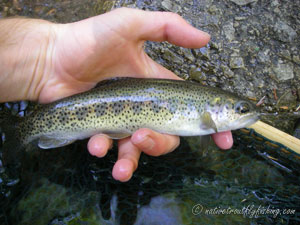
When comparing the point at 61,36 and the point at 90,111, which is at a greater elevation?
the point at 61,36

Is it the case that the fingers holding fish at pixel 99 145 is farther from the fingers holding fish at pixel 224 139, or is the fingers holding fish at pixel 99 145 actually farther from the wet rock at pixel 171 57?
the wet rock at pixel 171 57

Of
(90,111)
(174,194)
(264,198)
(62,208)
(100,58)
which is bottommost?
(62,208)

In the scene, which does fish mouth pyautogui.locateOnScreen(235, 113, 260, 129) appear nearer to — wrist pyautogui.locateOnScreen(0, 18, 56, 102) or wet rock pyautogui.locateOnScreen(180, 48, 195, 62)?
wet rock pyautogui.locateOnScreen(180, 48, 195, 62)

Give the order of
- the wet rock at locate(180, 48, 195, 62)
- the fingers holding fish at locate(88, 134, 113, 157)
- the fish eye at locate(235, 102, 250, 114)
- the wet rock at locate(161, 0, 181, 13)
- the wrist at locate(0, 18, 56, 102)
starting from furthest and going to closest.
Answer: the wet rock at locate(161, 0, 181, 13) < the wet rock at locate(180, 48, 195, 62) < the wrist at locate(0, 18, 56, 102) < the fish eye at locate(235, 102, 250, 114) < the fingers holding fish at locate(88, 134, 113, 157)

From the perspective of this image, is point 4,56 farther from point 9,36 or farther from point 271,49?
point 271,49

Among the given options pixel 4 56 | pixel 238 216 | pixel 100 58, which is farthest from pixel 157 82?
pixel 4 56

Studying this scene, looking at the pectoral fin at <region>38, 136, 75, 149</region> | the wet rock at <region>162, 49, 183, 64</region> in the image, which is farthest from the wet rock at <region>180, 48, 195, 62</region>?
the pectoral fin at <region>38, 136, 75, 149</region>
